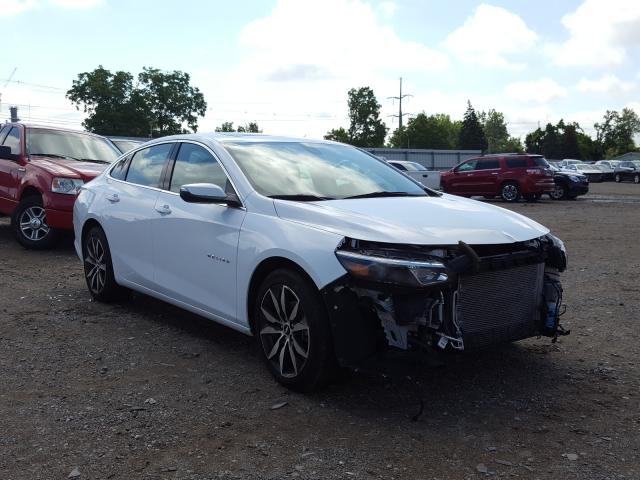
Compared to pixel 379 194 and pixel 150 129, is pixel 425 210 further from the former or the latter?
pixel 150 129

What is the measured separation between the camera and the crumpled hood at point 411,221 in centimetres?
382

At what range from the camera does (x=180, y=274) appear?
5121mm

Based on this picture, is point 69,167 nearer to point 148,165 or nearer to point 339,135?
point 148,165

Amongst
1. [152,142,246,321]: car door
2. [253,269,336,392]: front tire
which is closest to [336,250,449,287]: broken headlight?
[253,269,336,392]: front tire

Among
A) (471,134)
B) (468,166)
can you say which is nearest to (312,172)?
(468,166)

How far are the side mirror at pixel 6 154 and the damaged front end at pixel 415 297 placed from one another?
7.71 meters

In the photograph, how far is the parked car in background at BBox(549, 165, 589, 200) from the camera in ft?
80.9

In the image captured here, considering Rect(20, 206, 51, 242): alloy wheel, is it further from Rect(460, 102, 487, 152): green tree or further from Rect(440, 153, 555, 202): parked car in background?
Rect(460, 102, 487, 152): green tree

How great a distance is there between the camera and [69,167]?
31.6 feet

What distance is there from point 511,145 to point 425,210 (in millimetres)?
163286

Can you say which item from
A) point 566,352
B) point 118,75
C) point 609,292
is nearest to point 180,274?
point 566,352

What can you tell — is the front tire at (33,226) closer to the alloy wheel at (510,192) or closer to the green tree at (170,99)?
the alloy wheel at (510,192)

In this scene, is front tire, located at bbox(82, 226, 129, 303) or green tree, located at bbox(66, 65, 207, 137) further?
green tree, located at bbox(66, 65, 207, 137)

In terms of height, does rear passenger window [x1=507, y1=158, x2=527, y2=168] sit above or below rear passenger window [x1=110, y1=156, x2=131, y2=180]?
below
